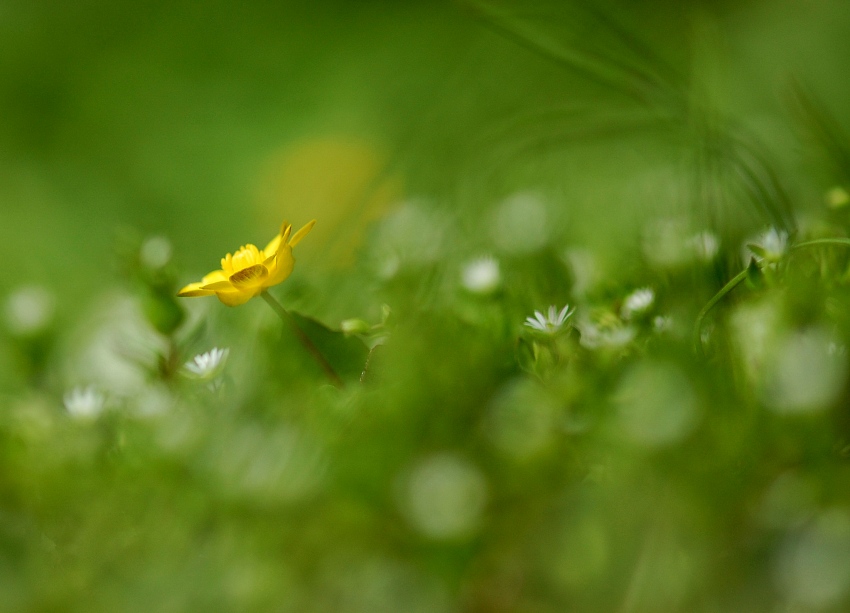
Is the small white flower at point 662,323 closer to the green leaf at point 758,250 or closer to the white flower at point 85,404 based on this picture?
the green leaf at point 758,250

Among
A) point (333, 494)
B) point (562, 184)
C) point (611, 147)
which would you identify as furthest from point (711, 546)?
point (611, 147)

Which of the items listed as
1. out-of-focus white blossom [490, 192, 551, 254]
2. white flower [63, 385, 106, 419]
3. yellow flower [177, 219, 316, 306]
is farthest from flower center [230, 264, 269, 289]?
out-of-focus white blossom [490, 192, 551, 254]

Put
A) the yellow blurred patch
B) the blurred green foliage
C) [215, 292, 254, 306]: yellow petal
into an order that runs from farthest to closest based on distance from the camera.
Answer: the yellow blurred patch → [215, 292, 254, 306]: yellow petal → the blurred green foliage

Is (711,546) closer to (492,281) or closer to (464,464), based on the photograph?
(464,464)

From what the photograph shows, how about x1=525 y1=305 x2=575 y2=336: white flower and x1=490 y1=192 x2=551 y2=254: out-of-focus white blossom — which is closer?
x1=525 y1=305 x2=575 y2=336: white flower

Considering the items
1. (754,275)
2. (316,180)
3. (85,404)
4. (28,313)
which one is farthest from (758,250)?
(316,180)

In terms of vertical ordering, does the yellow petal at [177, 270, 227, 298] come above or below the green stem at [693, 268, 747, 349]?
above

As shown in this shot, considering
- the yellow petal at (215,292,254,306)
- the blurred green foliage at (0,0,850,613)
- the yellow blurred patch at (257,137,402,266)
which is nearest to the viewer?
the blurred green foliage at (0,0,850,613)

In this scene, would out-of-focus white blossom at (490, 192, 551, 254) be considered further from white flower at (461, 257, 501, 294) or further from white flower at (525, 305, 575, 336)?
white flower at (525, 305, 575, 336)
